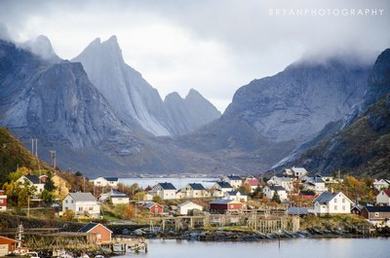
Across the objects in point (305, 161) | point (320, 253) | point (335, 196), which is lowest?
point (320, 253)

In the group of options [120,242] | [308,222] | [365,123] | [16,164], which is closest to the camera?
[120,242]

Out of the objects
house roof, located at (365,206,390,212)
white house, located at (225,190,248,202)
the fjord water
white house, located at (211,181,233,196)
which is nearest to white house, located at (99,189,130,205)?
white house, located at (225,190,248,202)

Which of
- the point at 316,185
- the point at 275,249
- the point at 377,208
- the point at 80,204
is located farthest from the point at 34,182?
the point at 316,185

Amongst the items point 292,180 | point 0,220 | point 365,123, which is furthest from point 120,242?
point 365,123

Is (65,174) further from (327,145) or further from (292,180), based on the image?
(327,145)

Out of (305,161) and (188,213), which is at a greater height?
(305,161)

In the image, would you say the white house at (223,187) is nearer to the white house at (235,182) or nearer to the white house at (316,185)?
the white house at (235,182)
